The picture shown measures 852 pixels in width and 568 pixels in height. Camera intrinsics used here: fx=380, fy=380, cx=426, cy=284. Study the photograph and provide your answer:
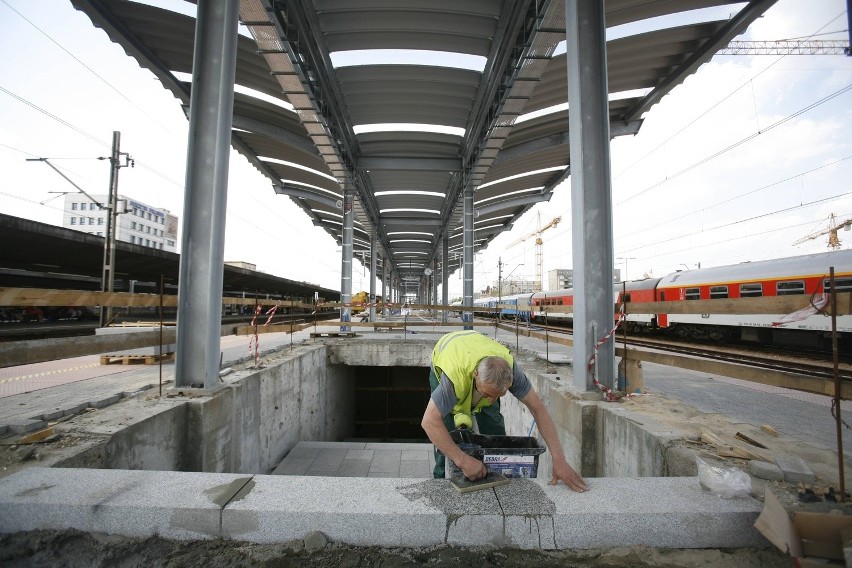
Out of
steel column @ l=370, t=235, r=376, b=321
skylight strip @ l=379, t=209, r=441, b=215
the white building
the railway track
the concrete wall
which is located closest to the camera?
the concrete wall

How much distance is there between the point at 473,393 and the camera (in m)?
2.81

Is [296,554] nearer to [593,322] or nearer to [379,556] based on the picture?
[379,556]

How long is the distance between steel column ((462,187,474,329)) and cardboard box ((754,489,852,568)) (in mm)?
10681

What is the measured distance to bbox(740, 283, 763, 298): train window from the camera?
1154cm

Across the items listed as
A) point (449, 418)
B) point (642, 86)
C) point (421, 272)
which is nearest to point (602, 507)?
point (449, 418)

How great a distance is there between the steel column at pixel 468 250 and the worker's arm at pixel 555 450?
32.3 feet

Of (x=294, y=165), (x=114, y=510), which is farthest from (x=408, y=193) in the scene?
(x=114, y=510)

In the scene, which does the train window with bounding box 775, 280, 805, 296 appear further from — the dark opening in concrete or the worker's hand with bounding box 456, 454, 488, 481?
the worker's hand with bounding box 456, 454, 488, 481

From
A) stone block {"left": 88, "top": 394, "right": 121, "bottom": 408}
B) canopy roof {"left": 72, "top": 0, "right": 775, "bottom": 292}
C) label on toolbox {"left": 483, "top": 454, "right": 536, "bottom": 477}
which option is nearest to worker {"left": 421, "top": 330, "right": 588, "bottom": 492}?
label on toolbox {"left": 483, "top": 454, "right": 536, "bottom": 477}

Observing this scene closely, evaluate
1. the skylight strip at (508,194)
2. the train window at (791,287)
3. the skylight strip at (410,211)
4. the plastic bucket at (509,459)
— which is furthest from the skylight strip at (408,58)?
the train window at (791,287)

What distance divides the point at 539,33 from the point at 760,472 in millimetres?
6151

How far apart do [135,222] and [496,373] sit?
83201 mm

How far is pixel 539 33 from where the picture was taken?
5.87 meters


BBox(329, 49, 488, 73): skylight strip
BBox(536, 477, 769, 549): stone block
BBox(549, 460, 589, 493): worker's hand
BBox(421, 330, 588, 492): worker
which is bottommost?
BBox(536, 477, 769, 549): stone block
